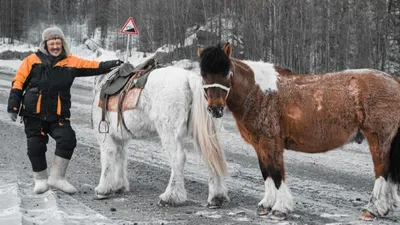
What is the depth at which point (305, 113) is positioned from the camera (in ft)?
18.8

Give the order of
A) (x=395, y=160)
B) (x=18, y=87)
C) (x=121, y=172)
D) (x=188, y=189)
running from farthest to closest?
(x=188, y=189) → (x=121, y=172) → (x=18, y=87) → (x=395, y=160)

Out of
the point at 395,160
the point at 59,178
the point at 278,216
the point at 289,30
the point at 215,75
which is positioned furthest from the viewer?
the point at 289,30

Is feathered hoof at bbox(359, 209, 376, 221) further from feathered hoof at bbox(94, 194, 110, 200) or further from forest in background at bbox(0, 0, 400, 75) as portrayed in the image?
forest in background at bbox(0, 0, 400, 75)

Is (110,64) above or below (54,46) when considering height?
below

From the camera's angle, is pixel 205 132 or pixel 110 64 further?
pixel 110 64

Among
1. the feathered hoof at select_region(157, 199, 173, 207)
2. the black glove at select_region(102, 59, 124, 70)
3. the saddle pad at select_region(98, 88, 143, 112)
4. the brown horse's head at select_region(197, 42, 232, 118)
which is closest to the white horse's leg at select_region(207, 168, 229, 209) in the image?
the feathered hoof at select_region(157, 199, 173, 207)

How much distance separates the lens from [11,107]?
21.8 ft

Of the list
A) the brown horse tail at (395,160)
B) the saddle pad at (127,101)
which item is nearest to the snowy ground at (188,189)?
the brown horse tail at (395,160)

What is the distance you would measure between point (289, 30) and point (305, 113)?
85.9 ft

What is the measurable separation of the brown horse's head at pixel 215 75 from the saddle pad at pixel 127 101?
1482 mm

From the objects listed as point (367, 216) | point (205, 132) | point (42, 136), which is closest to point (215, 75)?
point (205, 132)

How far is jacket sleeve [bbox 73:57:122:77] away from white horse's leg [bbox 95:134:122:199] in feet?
3.04

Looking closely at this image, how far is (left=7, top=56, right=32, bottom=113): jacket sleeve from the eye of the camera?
6652mm

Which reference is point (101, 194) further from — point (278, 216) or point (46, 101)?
point (278, 216)
